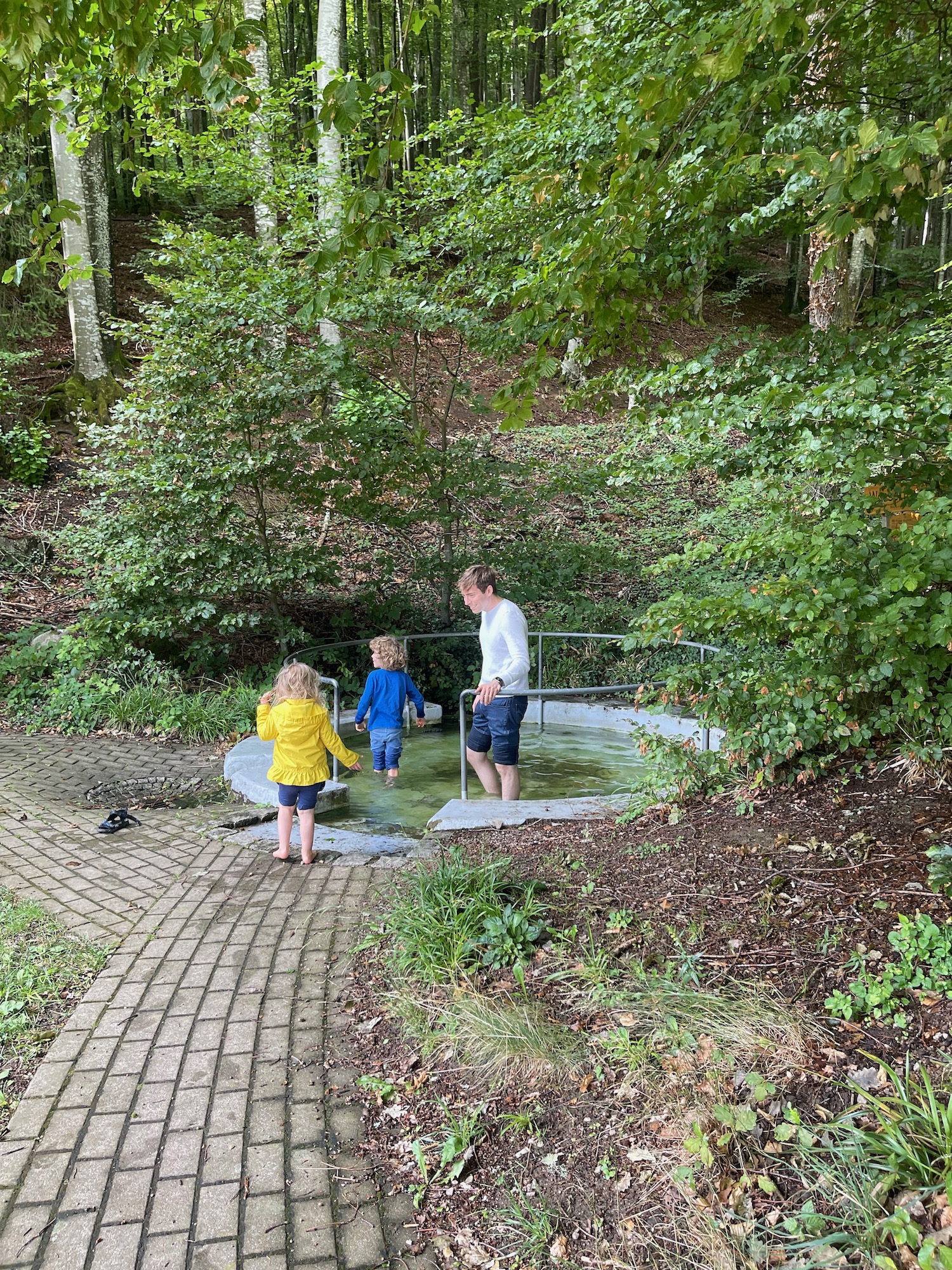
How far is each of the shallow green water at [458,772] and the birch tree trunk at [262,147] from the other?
6003mm

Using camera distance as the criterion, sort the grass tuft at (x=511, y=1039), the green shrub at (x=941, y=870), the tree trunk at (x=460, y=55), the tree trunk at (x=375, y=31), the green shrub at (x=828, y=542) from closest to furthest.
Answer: the grass tuft at (x=511, y=1039)
the green shrub at (x=941, y=870)
the green shrub at (x=828, y=542)
the tree trunk at (x=375, y=31)
the tree trunk at (x=460, y=55)

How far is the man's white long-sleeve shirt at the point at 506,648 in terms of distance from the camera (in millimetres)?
A: 5637

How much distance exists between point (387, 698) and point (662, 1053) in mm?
4099

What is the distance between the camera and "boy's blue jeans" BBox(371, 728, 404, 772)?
6.63 m

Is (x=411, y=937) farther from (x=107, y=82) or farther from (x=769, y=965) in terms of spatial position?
(x=107, y=82)

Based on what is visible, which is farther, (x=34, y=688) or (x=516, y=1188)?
(x=34, y=688)

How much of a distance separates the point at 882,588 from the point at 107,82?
4196 millimetres

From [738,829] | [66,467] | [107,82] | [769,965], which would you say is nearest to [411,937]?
[769,965]

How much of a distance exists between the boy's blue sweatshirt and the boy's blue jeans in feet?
0.15

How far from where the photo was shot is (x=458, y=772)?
753 centimetres

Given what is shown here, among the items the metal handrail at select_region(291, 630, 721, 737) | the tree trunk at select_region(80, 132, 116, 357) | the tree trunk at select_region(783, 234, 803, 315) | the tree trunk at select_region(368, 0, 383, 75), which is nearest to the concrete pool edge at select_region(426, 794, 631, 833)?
the metal handrail at select_region(291, 630, 721, 737)

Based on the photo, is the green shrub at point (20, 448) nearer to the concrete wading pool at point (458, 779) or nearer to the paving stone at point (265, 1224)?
the concrete wading pool at point (458, 779)

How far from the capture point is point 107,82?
364 centimetres

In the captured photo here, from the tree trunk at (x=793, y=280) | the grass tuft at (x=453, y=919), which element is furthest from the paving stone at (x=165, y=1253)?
the tree trunk at (x=793, y=280)
